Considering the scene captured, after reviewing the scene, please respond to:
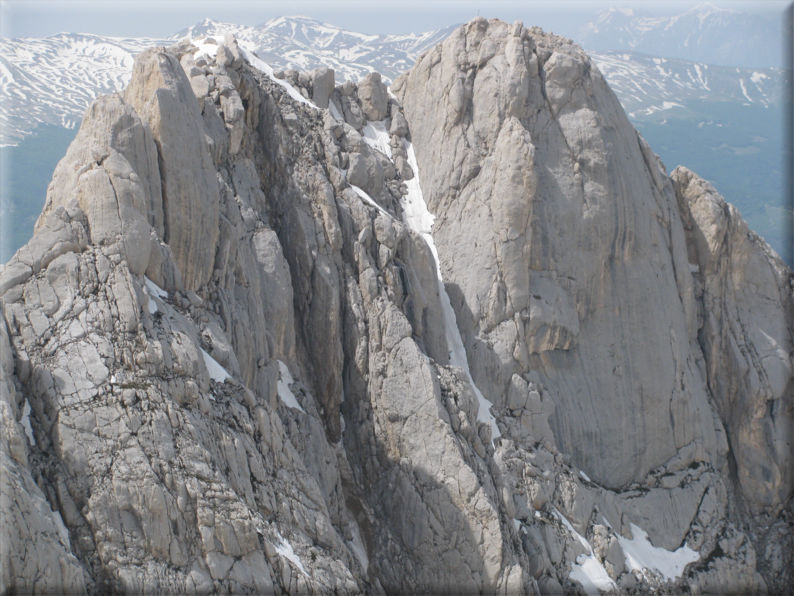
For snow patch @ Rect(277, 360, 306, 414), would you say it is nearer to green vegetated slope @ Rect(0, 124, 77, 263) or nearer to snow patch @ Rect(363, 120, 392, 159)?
snow patch @ Rect(363, 120, 392, 159)

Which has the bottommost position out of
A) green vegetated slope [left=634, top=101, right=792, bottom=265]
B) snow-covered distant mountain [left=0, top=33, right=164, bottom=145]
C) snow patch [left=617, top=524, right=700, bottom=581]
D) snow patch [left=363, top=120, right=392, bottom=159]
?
green vegetated slope [left=634, top=101, right=792, bottom=265]

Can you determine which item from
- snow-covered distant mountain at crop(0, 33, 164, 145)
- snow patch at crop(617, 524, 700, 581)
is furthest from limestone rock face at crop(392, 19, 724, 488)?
snow-covered distant mountain at crop(0, 33, 164, 145)

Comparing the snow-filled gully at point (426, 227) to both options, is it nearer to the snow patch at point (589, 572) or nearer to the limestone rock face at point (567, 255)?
the limestone rock face at point (567, 255)

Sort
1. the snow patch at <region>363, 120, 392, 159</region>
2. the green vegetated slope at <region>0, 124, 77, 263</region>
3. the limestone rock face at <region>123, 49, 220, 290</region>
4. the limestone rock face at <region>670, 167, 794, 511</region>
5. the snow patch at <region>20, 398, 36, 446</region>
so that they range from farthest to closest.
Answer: the green vegetated slope at <region>0, 124, 77, 263</region>, the snow patch at <region>363, 120, 392, 159</region>, the limestone rock face at <region>670, 167, 794, 511</region>, the limestone rock face at <region>123, 49, 220, 290</region>, the snow patch at <region>20, 398, 36, 446</region>

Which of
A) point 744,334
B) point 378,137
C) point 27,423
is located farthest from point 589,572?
point 378,137

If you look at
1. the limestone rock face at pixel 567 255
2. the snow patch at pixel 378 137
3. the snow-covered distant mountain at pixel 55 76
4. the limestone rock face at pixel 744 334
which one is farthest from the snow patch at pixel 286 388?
the snow-covered distant mountain at pixel 55 76
